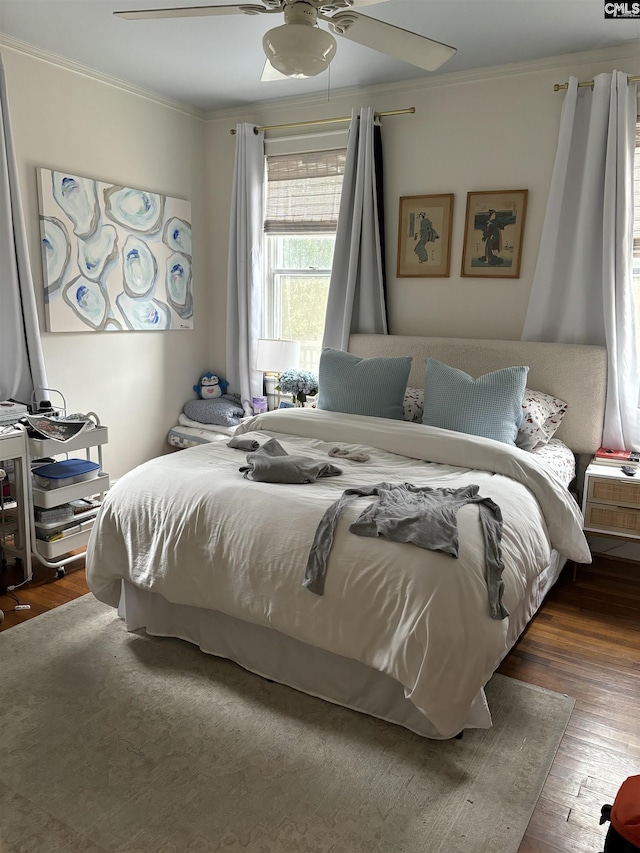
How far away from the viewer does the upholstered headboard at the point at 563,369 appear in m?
3.50

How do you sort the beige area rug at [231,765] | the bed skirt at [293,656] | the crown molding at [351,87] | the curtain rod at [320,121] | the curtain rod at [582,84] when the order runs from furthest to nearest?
the curtain rod at [320,121] < the crown molding at [351,87] < the curtain rod at [582,84] < the bed skirt at [293,656] < the beige area rug at [231,765]

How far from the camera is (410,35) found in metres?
2.31

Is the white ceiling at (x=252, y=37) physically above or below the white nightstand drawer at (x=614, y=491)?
above

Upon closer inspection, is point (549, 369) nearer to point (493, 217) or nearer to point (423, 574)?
point (493, 217)

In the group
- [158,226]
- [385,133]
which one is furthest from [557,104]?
[158,226]

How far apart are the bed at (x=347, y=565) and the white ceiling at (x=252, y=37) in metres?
1.97

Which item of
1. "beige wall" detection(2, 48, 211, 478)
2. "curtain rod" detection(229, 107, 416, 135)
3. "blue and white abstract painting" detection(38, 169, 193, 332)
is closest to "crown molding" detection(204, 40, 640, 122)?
"curtain rod" detection(229, 107, 416, 135)

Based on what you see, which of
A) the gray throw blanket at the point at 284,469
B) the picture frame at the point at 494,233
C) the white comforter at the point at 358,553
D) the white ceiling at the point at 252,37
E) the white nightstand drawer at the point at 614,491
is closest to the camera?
the white comforter at the point at 358,553

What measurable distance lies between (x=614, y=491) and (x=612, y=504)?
7cm

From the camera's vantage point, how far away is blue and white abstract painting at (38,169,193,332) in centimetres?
383

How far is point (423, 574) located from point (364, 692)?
1.83 feet

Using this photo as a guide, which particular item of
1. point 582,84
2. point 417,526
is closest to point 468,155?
point 582,84

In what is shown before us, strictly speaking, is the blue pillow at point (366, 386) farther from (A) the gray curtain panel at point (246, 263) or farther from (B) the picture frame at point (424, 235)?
(A) the gray curtain panel at point (246, 263)

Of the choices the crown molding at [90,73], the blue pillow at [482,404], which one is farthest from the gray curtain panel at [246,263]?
the blue pillow at [482,404]
